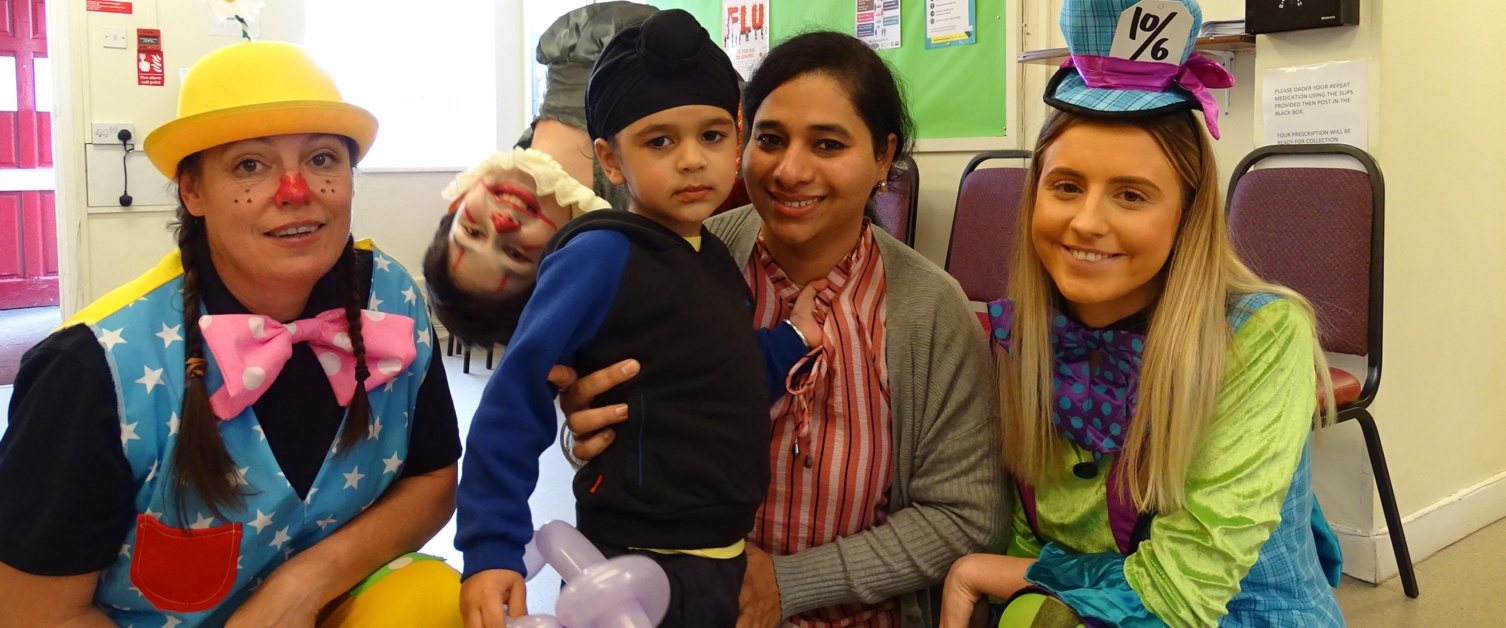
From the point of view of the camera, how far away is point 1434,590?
8.66 ft

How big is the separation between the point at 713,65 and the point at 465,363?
423 centimetres

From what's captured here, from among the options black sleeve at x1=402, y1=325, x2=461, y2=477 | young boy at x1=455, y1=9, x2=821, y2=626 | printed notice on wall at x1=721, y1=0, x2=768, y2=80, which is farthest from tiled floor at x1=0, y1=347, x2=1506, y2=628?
printed notice on wall at x1=721, y1=0, x2=768, y2=80

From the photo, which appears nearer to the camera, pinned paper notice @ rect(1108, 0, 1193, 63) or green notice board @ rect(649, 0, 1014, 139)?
pinned paper notice @ rect(1108, 0, 1193, 63)

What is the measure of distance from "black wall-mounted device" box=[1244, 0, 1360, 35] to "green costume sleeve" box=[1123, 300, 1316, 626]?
154 centimetres

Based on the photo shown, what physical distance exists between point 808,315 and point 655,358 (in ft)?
1.07

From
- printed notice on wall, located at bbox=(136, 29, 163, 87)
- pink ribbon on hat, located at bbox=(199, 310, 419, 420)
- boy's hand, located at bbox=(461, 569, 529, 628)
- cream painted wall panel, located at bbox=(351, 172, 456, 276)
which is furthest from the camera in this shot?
cream painted wall panel, located at bbox=(351, 172, 456, 276)

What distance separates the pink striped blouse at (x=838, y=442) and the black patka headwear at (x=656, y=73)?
1.20 ft

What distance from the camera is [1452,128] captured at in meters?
2.75

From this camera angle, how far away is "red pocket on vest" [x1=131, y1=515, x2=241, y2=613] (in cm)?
124

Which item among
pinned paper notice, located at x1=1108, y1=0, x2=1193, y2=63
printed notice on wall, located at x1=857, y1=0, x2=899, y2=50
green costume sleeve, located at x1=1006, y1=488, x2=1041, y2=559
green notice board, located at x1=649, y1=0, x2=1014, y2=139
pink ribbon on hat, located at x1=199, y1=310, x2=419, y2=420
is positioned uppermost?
printed notice on wall, located at x1=857, y1=0, x2=899, y2=50

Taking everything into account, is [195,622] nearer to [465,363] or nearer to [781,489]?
[781,489]

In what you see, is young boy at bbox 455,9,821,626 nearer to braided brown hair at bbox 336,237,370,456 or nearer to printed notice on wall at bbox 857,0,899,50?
braided brown hair at bbox 336,237,370,456

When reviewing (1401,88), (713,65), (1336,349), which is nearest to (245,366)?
(713,65)

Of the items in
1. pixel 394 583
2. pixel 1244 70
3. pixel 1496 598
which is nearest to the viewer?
pixel 394 583
